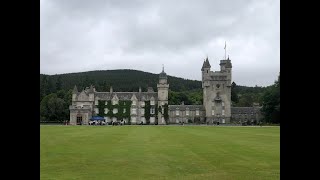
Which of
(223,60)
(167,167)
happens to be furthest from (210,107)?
(167,167)

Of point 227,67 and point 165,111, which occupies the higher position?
point 227,67

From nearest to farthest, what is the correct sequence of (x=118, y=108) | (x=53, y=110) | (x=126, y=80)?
(x=53, y=110) < (x=118, y=108) < (x=126, y=80)

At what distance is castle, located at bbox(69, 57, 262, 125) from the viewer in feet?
279

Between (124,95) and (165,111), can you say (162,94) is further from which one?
(124,95)

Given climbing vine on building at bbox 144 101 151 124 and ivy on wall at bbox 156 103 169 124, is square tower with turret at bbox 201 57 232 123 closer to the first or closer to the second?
ivy on wall at bbox 156 103 169 124

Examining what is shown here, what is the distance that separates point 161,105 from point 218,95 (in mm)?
10652

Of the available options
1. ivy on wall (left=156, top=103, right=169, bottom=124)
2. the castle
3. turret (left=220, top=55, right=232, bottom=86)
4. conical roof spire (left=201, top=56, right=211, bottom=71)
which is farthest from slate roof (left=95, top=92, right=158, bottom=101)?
turret (left=220, top=55, right=232, bottom=86)

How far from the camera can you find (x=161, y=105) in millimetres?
86125

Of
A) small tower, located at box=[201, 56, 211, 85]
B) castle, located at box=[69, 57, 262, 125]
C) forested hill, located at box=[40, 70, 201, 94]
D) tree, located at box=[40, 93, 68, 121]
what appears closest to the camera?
tree, located at box=[40, 93, 68, 121]

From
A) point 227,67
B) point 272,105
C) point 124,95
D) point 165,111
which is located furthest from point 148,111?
point 272,105

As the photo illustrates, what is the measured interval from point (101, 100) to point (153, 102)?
380 inches
